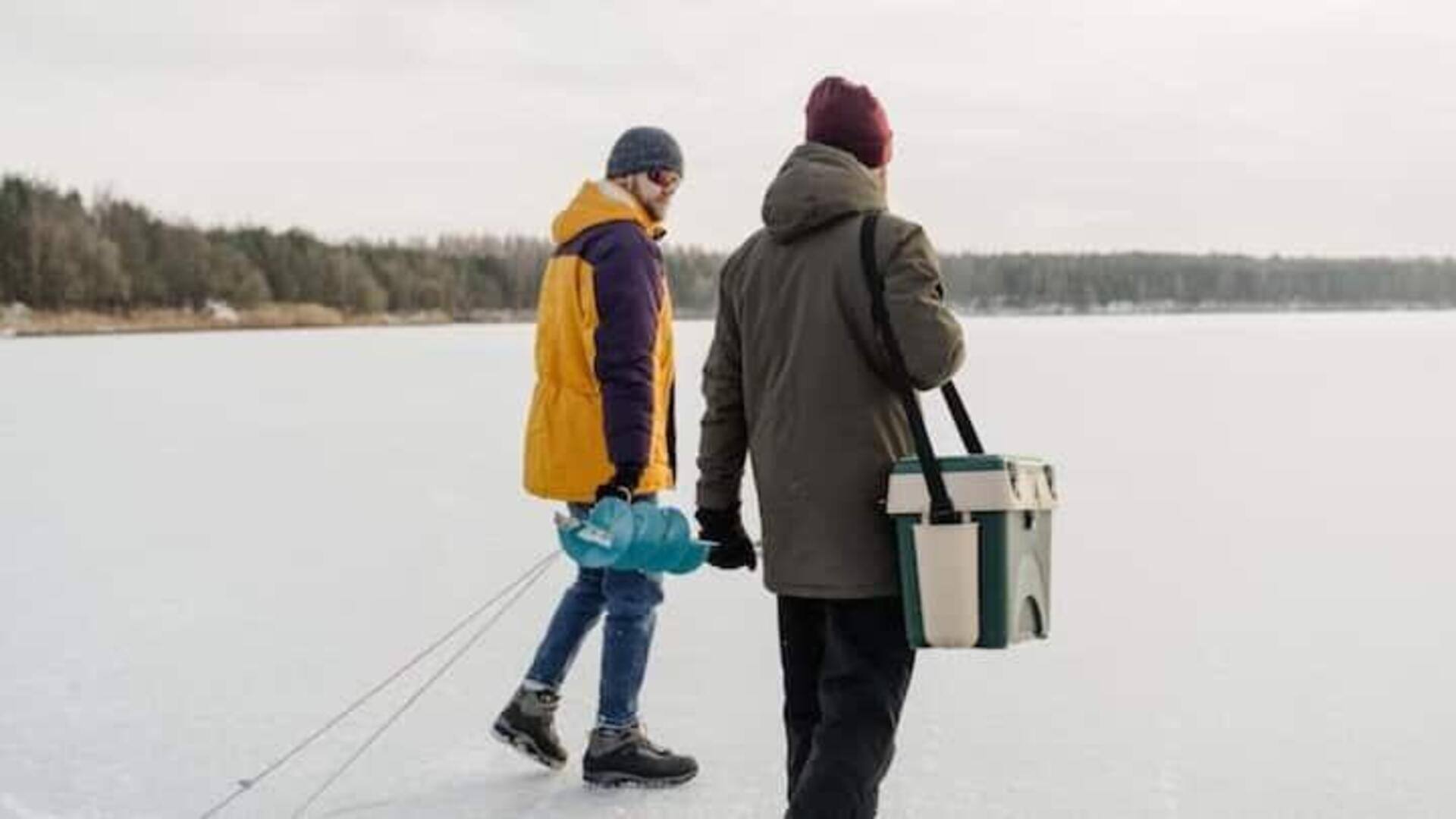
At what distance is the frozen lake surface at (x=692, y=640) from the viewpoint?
12.8 feet

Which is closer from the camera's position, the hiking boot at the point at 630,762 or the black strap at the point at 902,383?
the black strap at the point at 902,383

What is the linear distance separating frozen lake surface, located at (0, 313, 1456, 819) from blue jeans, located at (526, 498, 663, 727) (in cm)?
24

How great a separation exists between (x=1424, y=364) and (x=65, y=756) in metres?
21.5

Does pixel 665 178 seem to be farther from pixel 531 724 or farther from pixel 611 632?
pixel 531 724

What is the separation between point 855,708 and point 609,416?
108cm

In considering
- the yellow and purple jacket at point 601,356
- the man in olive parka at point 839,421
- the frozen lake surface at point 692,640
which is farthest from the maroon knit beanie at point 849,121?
the frozen lake surface at point 692,640

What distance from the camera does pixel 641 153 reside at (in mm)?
3691

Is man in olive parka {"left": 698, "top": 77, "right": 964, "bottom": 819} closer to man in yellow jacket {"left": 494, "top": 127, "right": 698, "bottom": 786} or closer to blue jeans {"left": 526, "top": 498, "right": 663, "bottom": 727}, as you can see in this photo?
man in yellow jacket {"left": 494, "top": 127, "right": 698, "bottom": 786}

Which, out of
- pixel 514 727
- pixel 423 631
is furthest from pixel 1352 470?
pixel 514 727

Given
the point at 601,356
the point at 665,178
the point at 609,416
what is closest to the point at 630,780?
the point at 609,416

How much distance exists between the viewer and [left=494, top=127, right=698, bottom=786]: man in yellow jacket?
3.61m

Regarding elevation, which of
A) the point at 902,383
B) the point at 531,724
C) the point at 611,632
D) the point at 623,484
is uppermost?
the point at 902,383

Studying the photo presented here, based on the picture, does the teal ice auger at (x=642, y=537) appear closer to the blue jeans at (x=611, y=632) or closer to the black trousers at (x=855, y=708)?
the blue jeans at (x=611, y=632)

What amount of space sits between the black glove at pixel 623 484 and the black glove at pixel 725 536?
47 centimetres
